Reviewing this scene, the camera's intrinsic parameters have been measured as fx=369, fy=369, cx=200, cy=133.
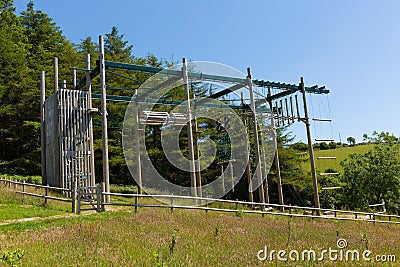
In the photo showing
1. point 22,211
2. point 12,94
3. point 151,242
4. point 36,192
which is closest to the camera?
point 151,242

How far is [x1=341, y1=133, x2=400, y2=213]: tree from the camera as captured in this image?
2903 cm

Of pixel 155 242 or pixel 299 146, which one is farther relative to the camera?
pixel 299 146

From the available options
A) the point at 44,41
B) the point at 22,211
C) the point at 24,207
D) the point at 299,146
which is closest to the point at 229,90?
the point at 24,207

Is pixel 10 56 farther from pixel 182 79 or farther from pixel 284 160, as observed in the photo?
pixel 284 160

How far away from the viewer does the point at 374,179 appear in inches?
1162

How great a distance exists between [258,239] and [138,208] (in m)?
5.99

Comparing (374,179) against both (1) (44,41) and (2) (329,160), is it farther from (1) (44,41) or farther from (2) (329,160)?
(1) (44,41)

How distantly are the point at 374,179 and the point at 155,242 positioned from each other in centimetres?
2642

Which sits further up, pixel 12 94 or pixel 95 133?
pixel 12 94

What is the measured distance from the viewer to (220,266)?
606 cm

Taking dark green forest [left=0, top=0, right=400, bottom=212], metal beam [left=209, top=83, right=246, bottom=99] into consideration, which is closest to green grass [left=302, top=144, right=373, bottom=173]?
dark green forest [left=0, top=0, right=400, bottom=212]

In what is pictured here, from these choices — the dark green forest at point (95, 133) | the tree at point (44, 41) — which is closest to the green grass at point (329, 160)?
the dark green forest at point (95, 133)

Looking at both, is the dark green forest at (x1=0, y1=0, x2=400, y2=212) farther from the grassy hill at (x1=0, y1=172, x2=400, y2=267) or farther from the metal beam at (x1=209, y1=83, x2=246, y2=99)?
the grassy hill at (x1=0, y1=172, x2=400, y2=267)

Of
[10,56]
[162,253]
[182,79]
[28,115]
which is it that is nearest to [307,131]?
[182,79]
